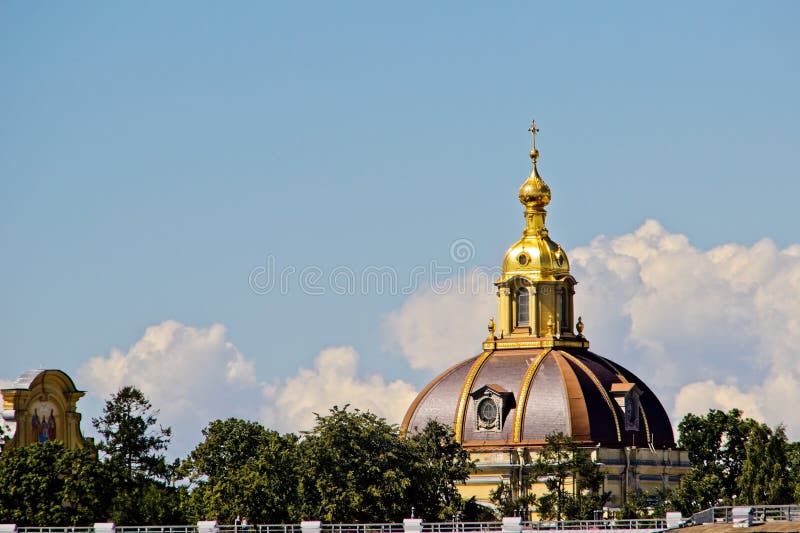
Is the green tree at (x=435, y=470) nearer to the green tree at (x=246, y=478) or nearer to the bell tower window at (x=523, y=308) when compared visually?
the green tree at (x=246, y=478)

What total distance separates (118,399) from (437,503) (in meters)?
24.4

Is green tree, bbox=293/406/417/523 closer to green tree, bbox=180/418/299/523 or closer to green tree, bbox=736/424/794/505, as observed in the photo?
green tree, bbox=180/418/299/523

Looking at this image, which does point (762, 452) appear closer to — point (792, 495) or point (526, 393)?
point (792, 495)

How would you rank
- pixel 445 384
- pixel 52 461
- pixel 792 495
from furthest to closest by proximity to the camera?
pixel 445 384
pixel 792 495
pixel 52 461

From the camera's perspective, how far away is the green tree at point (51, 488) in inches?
4196

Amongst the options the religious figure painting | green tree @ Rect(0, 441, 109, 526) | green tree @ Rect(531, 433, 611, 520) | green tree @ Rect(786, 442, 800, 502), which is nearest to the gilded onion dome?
green tree @ Rect(531, 433, 611, 520)

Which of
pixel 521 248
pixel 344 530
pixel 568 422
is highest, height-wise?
pixel 521 248

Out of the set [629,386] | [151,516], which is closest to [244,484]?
[151,516]

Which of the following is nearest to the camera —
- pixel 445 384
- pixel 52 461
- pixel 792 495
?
pixel 52 461

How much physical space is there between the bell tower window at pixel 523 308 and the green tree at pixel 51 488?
1500 inches

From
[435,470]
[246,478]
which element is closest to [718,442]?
[435,470]

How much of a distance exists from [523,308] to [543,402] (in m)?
10.9

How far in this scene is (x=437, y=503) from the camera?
111625mm

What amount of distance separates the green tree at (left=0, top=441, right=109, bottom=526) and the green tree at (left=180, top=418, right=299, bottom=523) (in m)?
4.91
